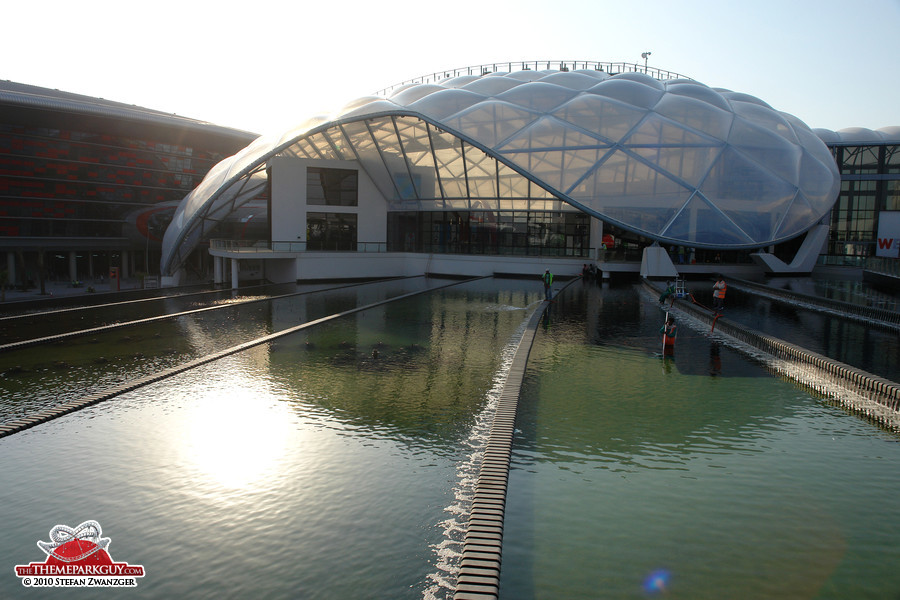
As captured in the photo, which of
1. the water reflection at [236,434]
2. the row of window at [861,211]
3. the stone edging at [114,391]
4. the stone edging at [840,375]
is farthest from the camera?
the row of window at [861,211]

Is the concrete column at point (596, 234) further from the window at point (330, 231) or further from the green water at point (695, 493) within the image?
the green water at point (695, 493)

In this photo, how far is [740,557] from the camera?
21.3 feet

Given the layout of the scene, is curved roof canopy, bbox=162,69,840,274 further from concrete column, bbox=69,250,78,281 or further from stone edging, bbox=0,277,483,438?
stone edging, bbox=0,277,483,438

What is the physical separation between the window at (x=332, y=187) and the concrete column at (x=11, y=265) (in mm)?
21703

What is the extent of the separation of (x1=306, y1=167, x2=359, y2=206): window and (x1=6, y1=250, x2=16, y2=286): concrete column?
2170cm

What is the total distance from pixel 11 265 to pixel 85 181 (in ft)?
25.7

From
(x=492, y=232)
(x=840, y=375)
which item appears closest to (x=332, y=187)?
(x=492, y=232)

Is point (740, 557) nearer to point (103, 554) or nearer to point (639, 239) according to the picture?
point (103, 554)

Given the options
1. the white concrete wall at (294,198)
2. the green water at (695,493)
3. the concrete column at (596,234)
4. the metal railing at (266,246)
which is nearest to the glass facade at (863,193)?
the concrete column at (596,234)

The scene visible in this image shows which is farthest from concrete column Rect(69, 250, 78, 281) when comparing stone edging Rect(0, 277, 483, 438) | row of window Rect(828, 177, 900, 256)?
row of window Rect(828, 177, 900, 256)

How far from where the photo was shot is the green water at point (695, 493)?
616 centimetres

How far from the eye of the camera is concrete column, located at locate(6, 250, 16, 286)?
45.0m

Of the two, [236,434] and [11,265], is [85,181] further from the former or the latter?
[236,434]

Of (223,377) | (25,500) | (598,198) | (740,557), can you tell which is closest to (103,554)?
(25,500)
